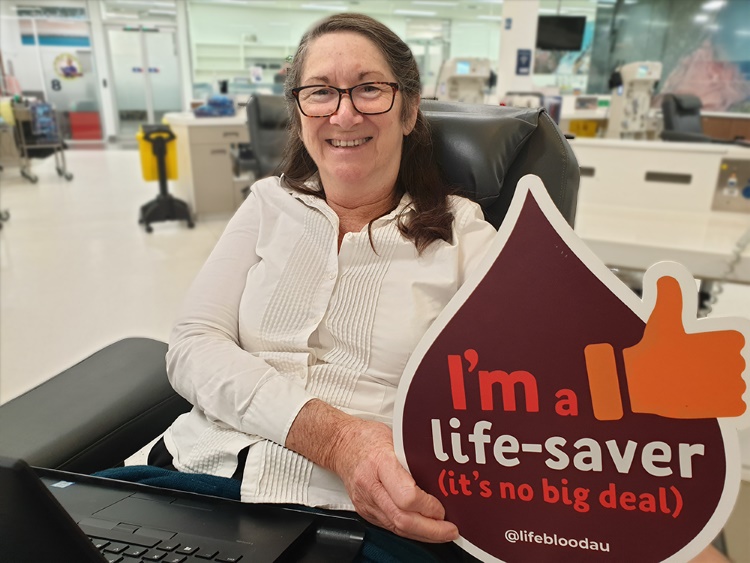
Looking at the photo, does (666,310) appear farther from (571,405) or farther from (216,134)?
(216,134)

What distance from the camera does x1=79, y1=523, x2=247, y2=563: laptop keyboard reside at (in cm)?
76

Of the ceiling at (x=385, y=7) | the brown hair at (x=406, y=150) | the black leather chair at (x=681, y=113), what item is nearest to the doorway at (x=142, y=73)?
the ceiling at (x=385, y=7)

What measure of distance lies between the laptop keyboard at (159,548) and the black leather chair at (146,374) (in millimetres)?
257

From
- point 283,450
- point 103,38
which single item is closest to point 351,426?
point 283,450

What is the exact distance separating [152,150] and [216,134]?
0.54 meters

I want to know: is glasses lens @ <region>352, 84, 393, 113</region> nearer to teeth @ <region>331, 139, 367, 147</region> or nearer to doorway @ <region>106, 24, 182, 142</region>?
teeth @ <region>331, 139, 367, 147</region>

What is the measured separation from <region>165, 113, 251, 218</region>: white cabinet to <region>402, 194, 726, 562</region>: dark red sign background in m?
4.66

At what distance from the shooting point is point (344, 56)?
1085 mm

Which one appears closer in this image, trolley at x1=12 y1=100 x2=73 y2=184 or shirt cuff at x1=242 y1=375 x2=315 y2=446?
shirt cuff at x1=242 y1=375 x2=315 y2=446

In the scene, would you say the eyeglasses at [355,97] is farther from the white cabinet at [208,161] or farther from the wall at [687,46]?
the wall at [687,46]

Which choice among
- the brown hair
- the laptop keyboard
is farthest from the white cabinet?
the laptop keyboard

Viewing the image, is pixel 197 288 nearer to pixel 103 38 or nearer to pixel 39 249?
pixel 39 249

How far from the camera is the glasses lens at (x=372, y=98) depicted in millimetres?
1108

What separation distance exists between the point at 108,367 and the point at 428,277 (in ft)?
2.26
